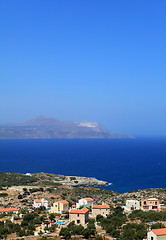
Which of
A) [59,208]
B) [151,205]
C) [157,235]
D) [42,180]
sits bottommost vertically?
[42,180]

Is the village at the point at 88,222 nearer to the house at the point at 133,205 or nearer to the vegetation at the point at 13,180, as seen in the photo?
the house at the point at 133,205

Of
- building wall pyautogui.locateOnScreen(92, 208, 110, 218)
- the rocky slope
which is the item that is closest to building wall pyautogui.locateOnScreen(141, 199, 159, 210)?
building wall pyautogui.locateOnScreen(92, 208, 110, 218)

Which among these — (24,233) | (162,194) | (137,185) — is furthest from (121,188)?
(24,233)

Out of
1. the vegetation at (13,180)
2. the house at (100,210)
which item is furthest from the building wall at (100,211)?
the vegetation at (13,180)

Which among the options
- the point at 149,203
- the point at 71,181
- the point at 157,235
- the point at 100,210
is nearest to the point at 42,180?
the point at 71,181

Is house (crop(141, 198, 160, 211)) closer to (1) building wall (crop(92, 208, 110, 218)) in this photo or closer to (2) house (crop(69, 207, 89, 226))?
→ (1) building wall (crop(92, 208, 110, 218))

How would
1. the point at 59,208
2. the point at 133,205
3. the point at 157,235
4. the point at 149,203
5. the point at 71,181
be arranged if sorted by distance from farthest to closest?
1. the point at 71,181
2. the point at 149,203
3. the point at 59,208
4. the point at 133,205
5. the point at 157,235

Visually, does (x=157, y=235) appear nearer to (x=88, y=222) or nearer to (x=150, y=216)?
(x=150, y=216)

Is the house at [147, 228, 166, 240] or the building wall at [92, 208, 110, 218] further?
the building wall at [92, 208, 110, 218]

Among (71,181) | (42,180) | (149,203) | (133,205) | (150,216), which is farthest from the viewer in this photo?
(71,181)

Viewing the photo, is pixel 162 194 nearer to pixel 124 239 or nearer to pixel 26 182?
pixel 124 239

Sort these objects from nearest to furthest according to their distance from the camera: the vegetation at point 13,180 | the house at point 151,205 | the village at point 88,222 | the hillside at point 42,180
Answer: the village at point 88,222 < the house at point 151,205 < the vegetation at point 13,180 < the hillside at point 42,180
